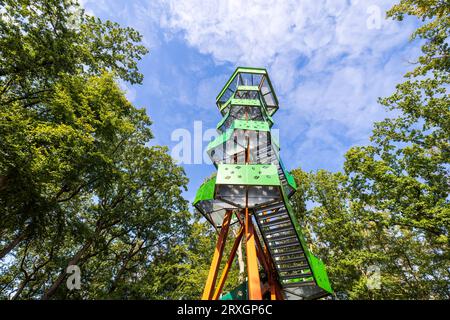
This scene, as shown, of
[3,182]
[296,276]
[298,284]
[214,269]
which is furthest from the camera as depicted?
[3,182]

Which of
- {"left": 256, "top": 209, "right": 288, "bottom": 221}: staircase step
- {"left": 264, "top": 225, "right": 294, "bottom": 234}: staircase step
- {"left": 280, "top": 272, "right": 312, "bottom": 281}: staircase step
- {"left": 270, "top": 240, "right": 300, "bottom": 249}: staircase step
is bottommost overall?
{"left": 280, "top": 272, "right": 312, "bottom": 281}: staircase step

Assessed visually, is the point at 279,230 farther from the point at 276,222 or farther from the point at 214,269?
the point at 214,269

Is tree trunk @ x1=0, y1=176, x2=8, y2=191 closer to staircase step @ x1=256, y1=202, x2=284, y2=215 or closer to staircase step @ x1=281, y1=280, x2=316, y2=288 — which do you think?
staircase step @ x1=256, y1=202, x2=284, y2=215

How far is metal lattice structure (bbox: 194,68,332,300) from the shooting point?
8.82 m

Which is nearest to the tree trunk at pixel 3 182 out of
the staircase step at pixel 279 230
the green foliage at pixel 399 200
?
the staircase step at pixel 279 230

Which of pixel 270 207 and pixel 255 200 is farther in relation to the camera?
pixel 270 207

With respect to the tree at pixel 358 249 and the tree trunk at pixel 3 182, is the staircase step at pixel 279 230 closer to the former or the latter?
the tree at pixel 358 249

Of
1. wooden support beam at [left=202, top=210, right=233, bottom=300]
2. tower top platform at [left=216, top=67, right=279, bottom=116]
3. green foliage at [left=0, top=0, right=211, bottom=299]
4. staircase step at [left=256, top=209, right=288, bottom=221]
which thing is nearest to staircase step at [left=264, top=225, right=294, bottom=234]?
staircase step at [left=256, top=209, right=288, bottom=221]

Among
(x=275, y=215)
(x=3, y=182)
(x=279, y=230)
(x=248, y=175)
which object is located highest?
(x=3, y=182)

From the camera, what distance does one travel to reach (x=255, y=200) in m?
9.55

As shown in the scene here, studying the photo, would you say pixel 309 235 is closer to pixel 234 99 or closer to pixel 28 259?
pixel 234 99

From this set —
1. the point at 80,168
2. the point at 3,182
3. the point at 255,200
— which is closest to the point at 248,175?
the point at 255,200
